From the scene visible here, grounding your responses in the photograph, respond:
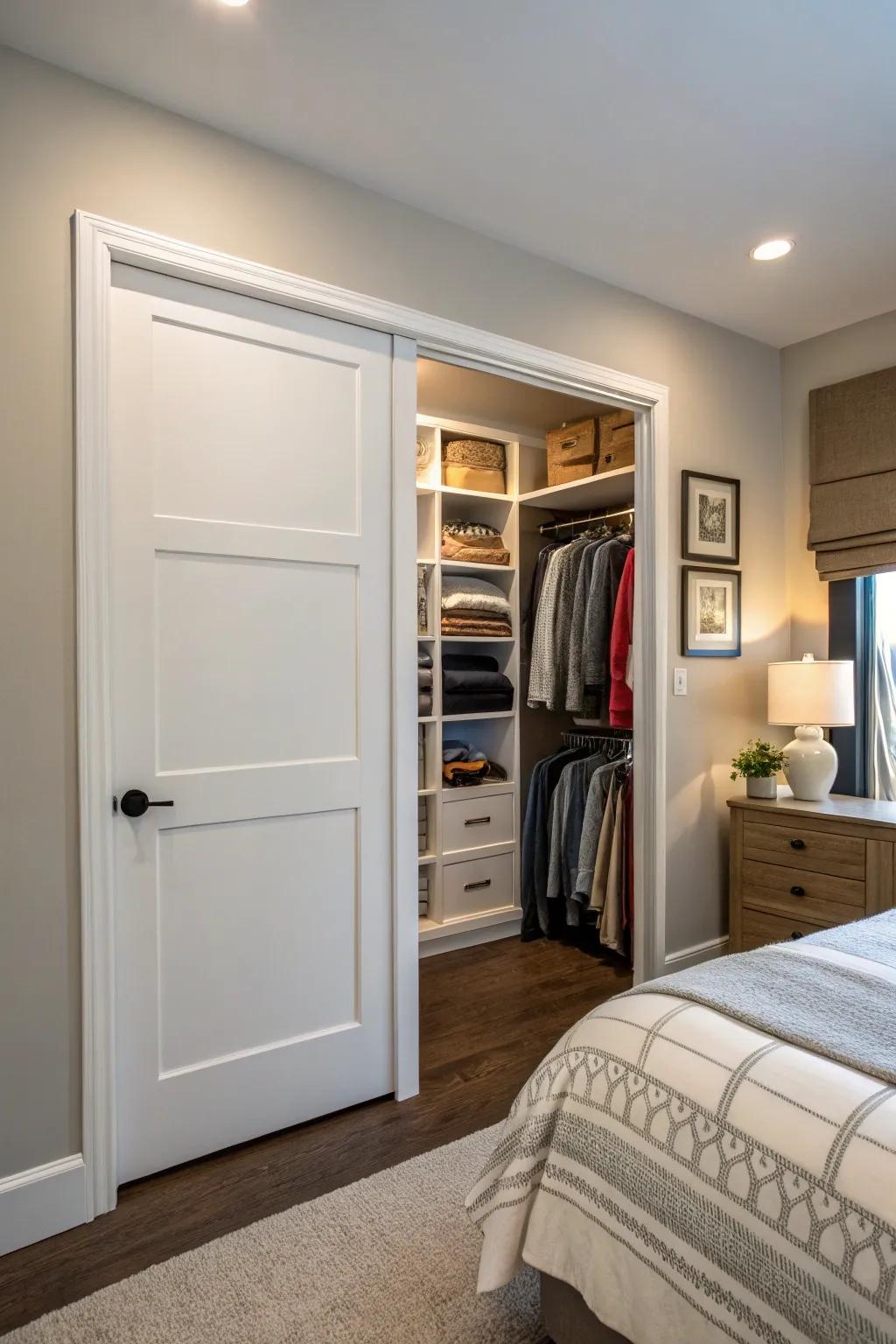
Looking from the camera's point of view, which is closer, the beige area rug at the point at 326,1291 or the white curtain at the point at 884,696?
the beige area rug at the point at 326,1291

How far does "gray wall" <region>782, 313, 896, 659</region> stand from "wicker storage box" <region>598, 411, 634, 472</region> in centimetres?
64

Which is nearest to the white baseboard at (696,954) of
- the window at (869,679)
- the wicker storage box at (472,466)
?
the window at (869,679)

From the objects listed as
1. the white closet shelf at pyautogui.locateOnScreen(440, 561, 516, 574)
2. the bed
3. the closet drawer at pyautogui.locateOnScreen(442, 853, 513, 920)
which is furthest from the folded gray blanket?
the white closet shelf at pyautogui.locateOnScreen(440, 561, 516, 574)

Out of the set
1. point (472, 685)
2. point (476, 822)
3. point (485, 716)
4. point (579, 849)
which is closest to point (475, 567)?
point (472, 685)

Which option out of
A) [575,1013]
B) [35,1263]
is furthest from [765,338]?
[35,1263]

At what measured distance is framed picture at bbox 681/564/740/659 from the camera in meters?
3.00

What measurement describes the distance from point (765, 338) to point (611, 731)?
1.79 meters

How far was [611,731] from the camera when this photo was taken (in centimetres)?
378

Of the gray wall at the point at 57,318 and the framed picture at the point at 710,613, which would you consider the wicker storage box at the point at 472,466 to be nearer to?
the framed picture at the point at 710,613

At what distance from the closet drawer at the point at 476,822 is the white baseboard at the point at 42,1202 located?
190 cm

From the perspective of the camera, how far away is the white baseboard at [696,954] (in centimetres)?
297

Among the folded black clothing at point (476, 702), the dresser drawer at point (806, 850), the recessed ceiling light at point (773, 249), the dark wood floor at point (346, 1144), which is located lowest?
the dark wood floor at point (346, 1144)

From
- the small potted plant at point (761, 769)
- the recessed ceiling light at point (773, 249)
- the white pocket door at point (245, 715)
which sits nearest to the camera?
the white pocket door at point (245, 715)

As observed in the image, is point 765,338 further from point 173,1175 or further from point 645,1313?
point 173,1175
